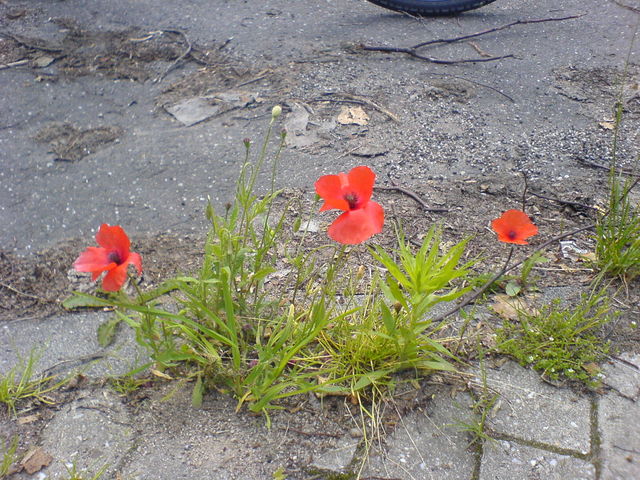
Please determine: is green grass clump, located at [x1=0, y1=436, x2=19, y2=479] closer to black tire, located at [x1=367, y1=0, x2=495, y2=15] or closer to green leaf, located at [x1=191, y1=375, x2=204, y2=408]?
green leaf, located at [x1=191, y1=375, x2=204, y2=408]

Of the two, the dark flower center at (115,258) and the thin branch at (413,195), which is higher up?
the dark flower center at (115,258)

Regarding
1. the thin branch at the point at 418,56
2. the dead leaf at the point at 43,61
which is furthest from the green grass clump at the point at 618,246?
the dead leaf at the point at 43,61

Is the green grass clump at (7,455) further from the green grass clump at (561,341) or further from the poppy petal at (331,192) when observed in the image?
the green grass clump at (561,341)

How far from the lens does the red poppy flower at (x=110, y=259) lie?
52.7 inches

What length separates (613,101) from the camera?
10.2 feet

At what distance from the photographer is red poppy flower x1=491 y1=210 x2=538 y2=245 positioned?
1.70m

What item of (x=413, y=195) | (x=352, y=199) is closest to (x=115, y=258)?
(x=352, y=199)

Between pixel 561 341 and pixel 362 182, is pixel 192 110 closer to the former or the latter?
pixel 362 182

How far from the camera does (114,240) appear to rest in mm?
1411

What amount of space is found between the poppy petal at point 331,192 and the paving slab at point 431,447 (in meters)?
0.68

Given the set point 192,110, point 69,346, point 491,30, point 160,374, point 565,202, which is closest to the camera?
point 160,374

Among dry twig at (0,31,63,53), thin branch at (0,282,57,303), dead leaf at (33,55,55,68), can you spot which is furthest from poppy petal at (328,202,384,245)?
dry twig at (0,31,63,53)

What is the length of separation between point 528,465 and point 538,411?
18 centimetres

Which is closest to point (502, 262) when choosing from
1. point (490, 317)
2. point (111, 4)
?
point (490, 317)
